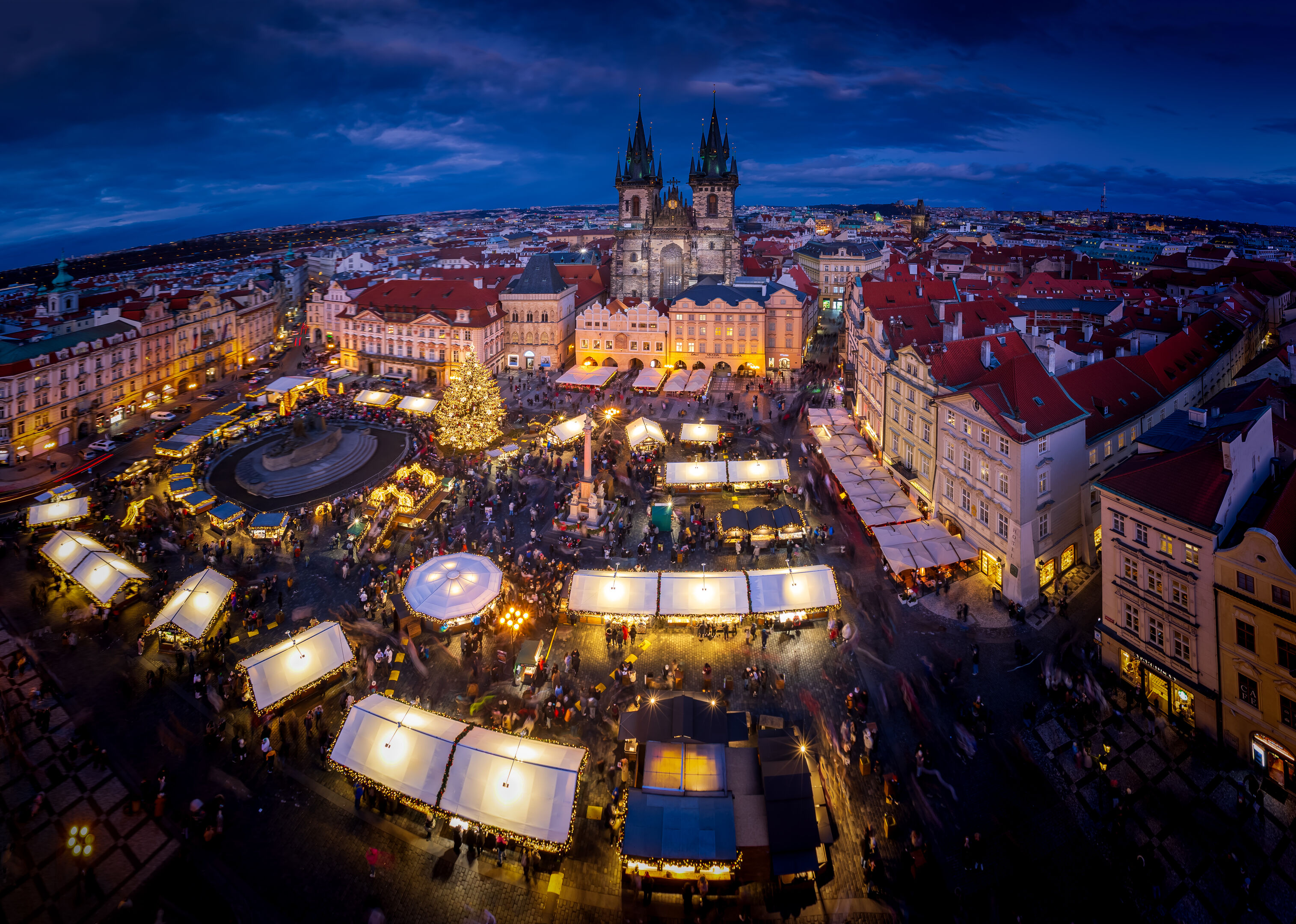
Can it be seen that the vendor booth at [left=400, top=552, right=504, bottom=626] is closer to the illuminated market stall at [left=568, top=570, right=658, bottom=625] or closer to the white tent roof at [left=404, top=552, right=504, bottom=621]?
the white tent roof at [left=404, top=552, right=504, bottom=621]

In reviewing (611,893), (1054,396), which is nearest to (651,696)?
(611,893)

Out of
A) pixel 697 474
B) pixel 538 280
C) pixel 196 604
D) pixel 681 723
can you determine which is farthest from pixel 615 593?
pixel 538 280

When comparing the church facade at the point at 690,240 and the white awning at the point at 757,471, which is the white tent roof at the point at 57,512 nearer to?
the white awning at the point at 757,471

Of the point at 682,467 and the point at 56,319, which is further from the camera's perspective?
the point at 56,319

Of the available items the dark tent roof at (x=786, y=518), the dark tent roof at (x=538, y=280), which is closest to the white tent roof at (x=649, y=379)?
the dark tent roof at (x=538, y=280)

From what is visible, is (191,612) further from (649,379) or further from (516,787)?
(649,379)

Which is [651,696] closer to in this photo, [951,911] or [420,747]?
[420,747]

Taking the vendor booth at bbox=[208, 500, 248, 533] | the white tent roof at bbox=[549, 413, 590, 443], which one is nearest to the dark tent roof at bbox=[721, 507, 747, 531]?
the white tent roof at bbox=[549, 413, 590, 443]
